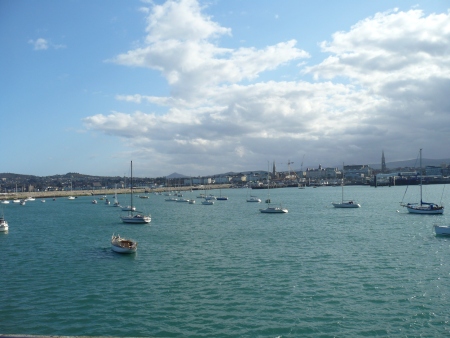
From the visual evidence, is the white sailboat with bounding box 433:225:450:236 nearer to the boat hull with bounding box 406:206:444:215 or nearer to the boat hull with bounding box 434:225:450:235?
the boat hull with bounding box 434:225:450:235

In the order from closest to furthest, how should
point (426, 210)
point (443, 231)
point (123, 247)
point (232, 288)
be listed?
1. point (232, 288)
2. point (123, 247)
3. point (443, 231)
4. point (426, 210)

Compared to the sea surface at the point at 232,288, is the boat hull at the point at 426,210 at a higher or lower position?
higher

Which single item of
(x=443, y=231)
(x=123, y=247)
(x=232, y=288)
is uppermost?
(x=443, y=231)


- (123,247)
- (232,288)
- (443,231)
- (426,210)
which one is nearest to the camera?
(232,288)

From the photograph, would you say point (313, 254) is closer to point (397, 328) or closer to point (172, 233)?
point (397, 328)

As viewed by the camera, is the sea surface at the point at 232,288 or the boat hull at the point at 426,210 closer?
the sea surface at the point at 232,288

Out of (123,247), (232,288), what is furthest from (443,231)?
(123,247)

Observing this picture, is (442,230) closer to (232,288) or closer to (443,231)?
(443,231)

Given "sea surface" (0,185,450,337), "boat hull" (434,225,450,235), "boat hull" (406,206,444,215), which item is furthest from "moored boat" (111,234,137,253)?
"boat hull" (406,206,444,215)

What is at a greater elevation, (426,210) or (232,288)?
(426,210)

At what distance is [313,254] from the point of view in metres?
26.6

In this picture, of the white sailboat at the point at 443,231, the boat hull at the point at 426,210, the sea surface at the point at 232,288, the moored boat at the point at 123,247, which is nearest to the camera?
the sea surface at the point at 232,288

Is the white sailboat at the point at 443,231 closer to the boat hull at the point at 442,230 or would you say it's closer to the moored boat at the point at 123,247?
the boat hull at the point at 442,230

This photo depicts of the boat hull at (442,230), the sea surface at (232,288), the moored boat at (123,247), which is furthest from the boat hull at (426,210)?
the moored boat at (123,247)
